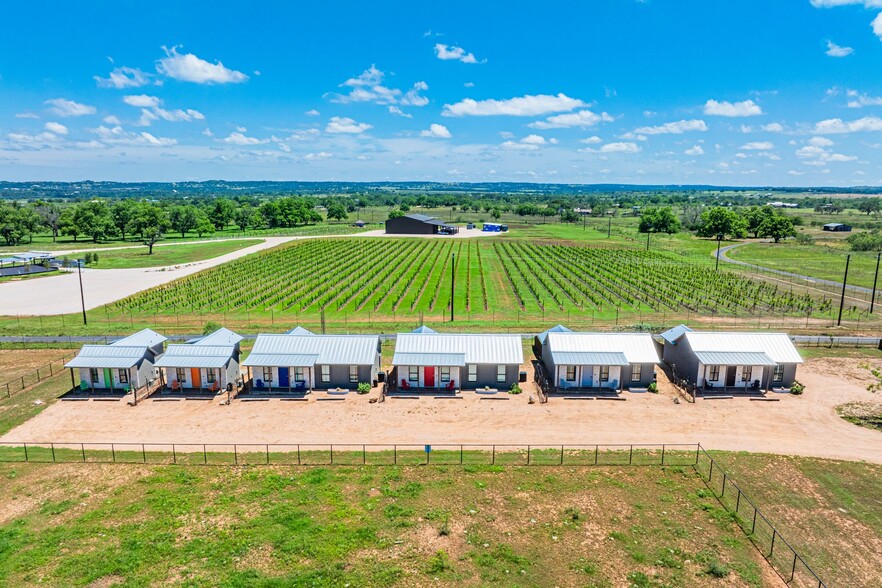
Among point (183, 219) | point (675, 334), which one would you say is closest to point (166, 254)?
point (183, 219)

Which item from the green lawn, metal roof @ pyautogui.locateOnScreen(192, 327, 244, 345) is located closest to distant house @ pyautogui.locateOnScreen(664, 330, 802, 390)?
metal roof @ pyautogui.locateOnScreen(192, 327, 244, 345)

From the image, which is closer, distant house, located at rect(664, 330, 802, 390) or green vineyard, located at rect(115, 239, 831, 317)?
distant house, located at rect(664, 330, 802, 390)

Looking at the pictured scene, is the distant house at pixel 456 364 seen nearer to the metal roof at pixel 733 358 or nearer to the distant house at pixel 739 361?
the distant house at pixel 739 361

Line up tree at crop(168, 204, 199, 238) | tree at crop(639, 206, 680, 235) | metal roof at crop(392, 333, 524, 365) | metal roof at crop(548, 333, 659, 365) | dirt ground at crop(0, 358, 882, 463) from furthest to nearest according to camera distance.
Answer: tree at crop(639, 206, 680, 235), tree at crop(168, 204, 199, 238), metal roof at crop(548, 333, 659, 365), metal roof at crop(392, 333, 524, 365), dirt ground at crop(0, 358, 882, 463)

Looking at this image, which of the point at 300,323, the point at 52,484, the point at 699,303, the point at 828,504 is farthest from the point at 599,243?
the point at 52,484

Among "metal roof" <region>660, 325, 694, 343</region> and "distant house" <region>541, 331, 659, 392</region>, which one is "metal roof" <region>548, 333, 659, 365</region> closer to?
"distant house" <region>541, 331, 659, 392</region>

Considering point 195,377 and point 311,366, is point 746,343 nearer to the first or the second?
point 311,366
